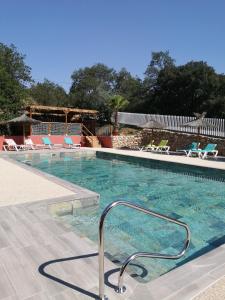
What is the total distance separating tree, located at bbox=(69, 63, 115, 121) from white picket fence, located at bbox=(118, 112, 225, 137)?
8.79ft

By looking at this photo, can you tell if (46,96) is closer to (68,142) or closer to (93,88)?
(93,88)

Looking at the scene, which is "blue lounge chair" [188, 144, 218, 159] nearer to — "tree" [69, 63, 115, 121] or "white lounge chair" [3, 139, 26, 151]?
"white lounge chair" [3, 139, 26, 151]

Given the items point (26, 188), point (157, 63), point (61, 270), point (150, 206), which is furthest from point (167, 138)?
point (157, 63)

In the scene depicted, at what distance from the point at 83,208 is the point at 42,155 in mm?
10195

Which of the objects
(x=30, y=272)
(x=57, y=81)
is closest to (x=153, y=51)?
(x=57, y=81)

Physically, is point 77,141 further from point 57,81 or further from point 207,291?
point 57,81

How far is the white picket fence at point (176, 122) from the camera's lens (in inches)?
666

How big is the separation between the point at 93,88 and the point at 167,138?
24987 mm

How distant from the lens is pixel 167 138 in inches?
730

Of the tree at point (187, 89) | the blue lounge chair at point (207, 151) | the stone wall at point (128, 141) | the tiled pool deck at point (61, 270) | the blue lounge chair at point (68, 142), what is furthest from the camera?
the tree at point (187, 89)

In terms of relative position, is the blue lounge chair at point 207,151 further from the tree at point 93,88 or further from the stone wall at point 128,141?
the tree at point 93,88

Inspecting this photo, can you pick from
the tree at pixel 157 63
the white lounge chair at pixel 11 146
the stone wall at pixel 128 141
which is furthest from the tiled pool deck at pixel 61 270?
the tree at pixel 157 63

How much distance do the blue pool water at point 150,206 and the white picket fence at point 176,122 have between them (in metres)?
5.66

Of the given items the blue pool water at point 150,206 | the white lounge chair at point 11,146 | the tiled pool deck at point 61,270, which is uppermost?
the white lounge chair at point 11,146
